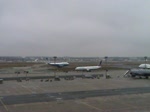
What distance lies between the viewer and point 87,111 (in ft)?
107

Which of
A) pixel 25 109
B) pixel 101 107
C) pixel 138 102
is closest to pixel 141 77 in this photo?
pixel 138 102

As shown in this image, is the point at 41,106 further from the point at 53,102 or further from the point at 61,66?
the point at 61,66

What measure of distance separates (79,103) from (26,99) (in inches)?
391

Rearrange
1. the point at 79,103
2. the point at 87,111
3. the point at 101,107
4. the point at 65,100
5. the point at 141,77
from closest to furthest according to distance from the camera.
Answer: the point at 87,111
the point at 101,107
the point at 79,103
the point at 65,100
the point at 141,77

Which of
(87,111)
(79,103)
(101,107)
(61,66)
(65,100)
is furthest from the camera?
(61,66)

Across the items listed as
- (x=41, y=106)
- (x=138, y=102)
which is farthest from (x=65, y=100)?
(x=138, y=102)

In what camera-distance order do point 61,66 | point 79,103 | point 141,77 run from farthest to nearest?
point 61,66, point 141,77, point 79,103

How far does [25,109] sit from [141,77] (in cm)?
6444

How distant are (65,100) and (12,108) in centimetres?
1019

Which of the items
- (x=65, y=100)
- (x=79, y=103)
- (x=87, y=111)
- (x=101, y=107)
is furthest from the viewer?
(x=65, y=100)

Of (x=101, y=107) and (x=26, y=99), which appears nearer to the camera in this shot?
(x=101, y=107)

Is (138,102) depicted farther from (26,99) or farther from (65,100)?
(26,99)

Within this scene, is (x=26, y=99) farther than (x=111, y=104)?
Yes

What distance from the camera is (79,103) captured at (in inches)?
1496
